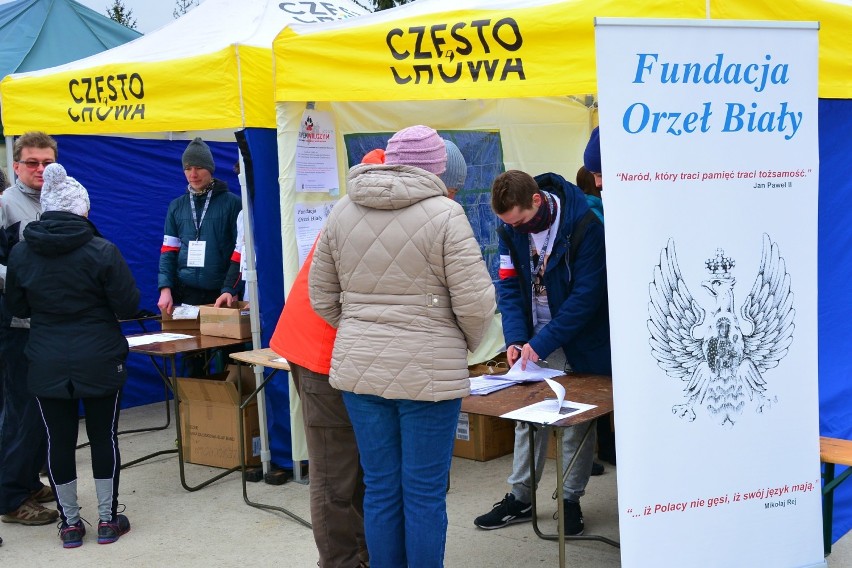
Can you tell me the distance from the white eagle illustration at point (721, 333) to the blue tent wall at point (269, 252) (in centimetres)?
245

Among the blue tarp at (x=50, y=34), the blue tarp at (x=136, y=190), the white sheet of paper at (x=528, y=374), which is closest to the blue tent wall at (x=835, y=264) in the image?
the white sheet of paper at (x=528, y=374)

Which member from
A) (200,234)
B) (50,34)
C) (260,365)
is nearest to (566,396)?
(260,365)

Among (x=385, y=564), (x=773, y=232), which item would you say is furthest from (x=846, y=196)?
(x=385, y=564)

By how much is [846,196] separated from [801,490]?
52.6 inches

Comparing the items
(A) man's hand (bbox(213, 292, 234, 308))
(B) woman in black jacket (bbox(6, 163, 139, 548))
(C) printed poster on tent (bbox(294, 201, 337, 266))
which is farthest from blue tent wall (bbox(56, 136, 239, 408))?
(B) woman in black jacket (bbox(6, 163, 139, 548))

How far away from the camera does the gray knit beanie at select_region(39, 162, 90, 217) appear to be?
3.73 m

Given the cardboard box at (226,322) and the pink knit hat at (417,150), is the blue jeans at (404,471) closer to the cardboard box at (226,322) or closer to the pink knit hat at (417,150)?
the pink knit hat at (417,150)

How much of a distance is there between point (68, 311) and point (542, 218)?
1.95 m

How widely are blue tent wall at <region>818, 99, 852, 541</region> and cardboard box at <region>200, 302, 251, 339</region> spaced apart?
2.73 metres

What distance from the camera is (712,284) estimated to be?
280 centimetres

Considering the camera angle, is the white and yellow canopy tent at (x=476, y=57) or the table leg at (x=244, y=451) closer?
the white and yellow canopy tent at (x=476, y=57)

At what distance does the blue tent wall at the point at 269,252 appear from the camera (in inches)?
179

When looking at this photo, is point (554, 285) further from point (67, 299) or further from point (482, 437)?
point (67, 299)

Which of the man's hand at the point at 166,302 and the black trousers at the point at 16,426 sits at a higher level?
the man's hand at the point at 166,302
